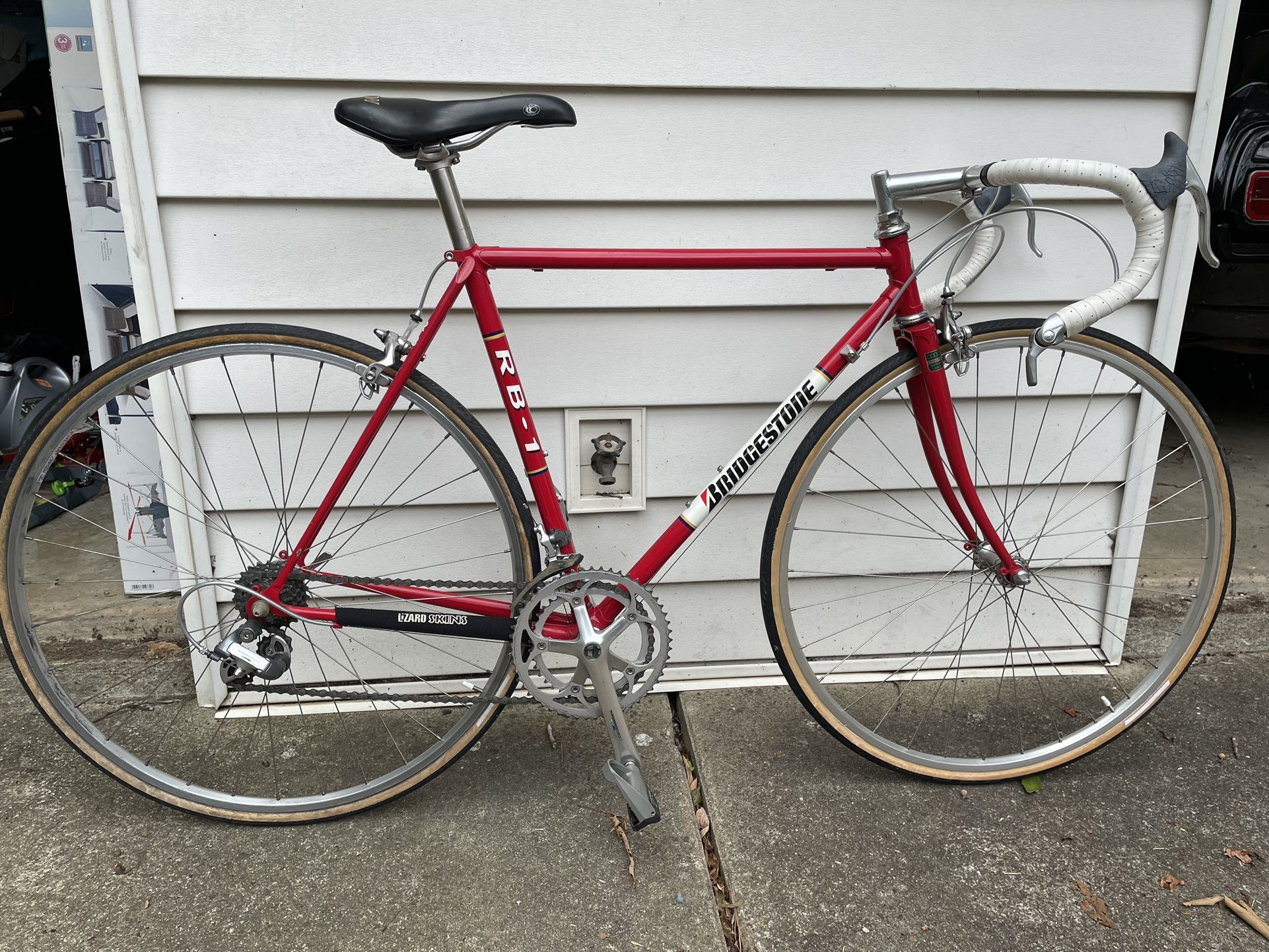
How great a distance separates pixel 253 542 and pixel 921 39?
1942 mm

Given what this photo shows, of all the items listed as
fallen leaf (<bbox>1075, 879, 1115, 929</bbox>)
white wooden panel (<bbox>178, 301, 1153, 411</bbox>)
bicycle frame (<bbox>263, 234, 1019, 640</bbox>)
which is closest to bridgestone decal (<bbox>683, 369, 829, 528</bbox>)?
bicycle frame (<bbox>263, 234, 1019, 640</bbox>)

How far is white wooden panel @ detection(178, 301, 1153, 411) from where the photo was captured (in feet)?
6.40

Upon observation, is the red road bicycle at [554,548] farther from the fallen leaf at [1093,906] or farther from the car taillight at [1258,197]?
the car taillight at [1258,197]

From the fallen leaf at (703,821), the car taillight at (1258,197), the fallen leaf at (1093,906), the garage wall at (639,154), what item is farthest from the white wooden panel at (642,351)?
the car taillight at (1258,197)

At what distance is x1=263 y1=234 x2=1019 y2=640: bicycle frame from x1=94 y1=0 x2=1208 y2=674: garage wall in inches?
10.7

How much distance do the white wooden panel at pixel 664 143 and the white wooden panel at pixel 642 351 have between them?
10.5 inches

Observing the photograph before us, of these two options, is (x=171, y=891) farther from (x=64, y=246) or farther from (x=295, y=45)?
(x=64, y=246)

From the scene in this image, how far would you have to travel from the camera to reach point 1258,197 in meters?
3.06

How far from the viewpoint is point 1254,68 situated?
3.30 meters

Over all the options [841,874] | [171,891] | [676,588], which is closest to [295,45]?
[676,588]

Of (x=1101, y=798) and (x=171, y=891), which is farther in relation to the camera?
(x=1101, y=798)

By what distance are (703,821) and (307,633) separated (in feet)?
3.42

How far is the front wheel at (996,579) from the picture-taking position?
2.04 metres

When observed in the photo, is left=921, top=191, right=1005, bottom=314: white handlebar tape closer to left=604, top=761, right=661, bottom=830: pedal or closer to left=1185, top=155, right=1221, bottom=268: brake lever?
left=1185, top=155, right=1221, bottom=268: brake lever
